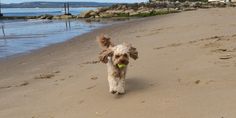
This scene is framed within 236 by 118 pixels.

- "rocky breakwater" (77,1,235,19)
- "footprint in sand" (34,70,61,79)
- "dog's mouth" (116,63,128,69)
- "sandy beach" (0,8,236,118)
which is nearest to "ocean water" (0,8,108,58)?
"footprint in sand" (34,70,61,79)

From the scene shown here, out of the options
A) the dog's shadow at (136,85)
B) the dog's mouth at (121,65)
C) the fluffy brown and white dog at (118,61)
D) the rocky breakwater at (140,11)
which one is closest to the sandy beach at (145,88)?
the dog's shadow at (136,85)

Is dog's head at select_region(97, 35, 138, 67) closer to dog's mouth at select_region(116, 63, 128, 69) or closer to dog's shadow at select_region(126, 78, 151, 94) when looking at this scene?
dog's mouth at select_region(116, 63, 128, 69)

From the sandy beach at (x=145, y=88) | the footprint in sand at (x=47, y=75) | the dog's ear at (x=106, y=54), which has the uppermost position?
the dog's ear at (x=106, y=54)

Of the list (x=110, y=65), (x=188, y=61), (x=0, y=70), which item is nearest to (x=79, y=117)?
(x=110, y=65)

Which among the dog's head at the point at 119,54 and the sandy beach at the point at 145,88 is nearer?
the sandy beach at the point at 145,88

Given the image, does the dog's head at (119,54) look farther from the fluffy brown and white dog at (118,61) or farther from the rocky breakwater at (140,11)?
the rocky breakwater at (140,11)

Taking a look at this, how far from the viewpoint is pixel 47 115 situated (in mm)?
5762

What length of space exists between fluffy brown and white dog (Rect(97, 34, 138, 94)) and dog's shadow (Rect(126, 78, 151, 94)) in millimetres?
234

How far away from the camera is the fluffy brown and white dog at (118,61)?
19.0 ft

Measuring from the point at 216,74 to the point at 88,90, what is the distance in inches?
74.0

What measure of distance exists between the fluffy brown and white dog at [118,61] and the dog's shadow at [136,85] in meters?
0.23

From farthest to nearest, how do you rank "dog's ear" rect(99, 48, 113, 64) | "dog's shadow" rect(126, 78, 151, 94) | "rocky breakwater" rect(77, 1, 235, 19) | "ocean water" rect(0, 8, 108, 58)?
"rocky breakwater" rect(77, 1, 235, 19), "ocean water" rect(0, 8, 108, 58), "dog's shadow" rect(126, 78, 151, 94), "dog's ear" rect(99, 48, 113, 64)

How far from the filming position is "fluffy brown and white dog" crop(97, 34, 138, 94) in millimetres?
5781

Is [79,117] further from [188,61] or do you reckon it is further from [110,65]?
[188,61]
